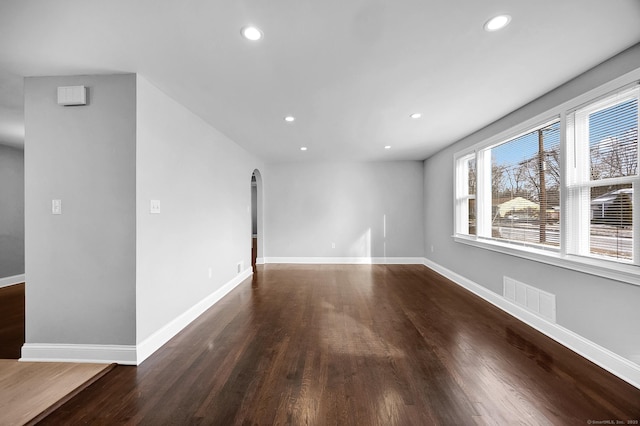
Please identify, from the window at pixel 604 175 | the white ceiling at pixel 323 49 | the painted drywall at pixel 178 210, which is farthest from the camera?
the painted drywall at pixel 178 210

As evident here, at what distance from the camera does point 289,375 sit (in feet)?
6.86

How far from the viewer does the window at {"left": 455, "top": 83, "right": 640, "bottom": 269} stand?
83.9 inches

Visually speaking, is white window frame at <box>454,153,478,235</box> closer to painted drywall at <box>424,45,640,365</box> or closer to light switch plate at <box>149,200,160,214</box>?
painted drywall at <box>424,45,640,365</box>

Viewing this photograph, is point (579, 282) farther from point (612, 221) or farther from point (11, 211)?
point (11, 211)

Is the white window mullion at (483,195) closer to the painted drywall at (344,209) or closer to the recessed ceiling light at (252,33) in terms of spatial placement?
the painted drywall at (344,209)

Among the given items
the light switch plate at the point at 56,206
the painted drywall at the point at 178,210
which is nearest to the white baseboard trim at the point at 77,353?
the painted drywall at the point at 178,210

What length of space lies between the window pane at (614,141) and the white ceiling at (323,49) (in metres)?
0.45

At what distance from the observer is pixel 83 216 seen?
7.75 feet

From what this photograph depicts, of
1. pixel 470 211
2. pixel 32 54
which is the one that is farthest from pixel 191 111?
pixel 470 211

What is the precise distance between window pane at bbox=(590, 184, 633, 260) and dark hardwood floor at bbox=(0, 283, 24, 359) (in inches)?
209

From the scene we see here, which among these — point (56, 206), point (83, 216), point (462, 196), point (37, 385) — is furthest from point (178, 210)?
point (462, 196)

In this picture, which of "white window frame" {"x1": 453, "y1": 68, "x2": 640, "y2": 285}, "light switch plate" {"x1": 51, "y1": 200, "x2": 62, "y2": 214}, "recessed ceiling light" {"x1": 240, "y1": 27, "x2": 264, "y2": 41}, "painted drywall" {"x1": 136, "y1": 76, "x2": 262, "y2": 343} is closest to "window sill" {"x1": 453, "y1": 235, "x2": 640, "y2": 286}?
"white window frame" {"x1": 453, "y1": 68, "x2": 640, "y2": 285}

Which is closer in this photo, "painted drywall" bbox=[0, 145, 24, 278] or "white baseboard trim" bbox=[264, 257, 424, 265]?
"painted drywall" bbox=[0, 145, 24, 278]

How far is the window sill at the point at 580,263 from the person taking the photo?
2.02 m
